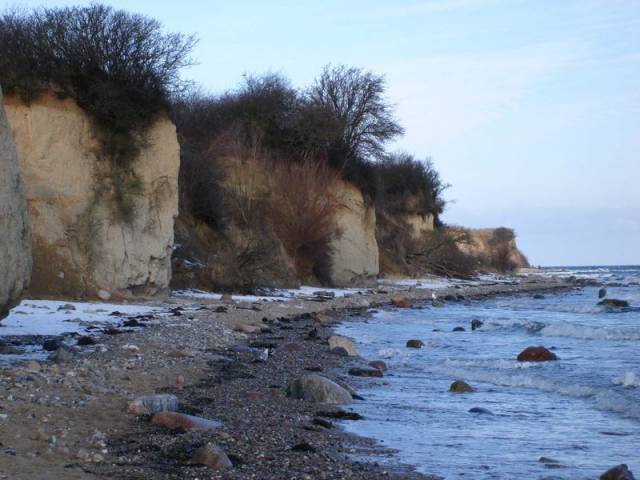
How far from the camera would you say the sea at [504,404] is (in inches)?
261

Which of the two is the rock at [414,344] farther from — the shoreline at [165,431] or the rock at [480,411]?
the rock at [480,411]

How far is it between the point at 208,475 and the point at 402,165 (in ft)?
172

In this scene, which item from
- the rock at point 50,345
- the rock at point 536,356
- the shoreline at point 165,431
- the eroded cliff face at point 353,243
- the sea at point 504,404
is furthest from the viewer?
the eroded cliff face at point 353,243

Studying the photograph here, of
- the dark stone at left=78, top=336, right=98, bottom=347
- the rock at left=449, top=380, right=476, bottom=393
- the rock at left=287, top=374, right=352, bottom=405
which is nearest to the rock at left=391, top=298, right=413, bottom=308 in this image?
the rock at left=449, top=380, right=476, bottom=393

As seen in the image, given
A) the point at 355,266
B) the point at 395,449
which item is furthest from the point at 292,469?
the point at 355,266

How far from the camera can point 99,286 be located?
1864 cm

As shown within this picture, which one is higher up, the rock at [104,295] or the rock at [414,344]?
the rock at [104,295]

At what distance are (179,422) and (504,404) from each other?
4.47m

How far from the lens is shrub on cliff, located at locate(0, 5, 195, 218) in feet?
60.2

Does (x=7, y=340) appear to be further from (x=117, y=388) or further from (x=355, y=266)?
(x=355, y=266)

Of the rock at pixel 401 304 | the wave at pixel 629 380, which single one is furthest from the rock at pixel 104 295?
the rock at pixel 401 304

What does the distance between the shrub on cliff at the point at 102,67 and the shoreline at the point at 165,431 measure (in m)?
Result: 7.97

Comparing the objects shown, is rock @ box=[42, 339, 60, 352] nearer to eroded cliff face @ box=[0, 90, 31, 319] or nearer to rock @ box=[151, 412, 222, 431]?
eroded cliff face @ box=[0, 90, 31, 319]

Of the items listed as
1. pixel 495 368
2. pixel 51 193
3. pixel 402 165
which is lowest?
pixel 495 368
